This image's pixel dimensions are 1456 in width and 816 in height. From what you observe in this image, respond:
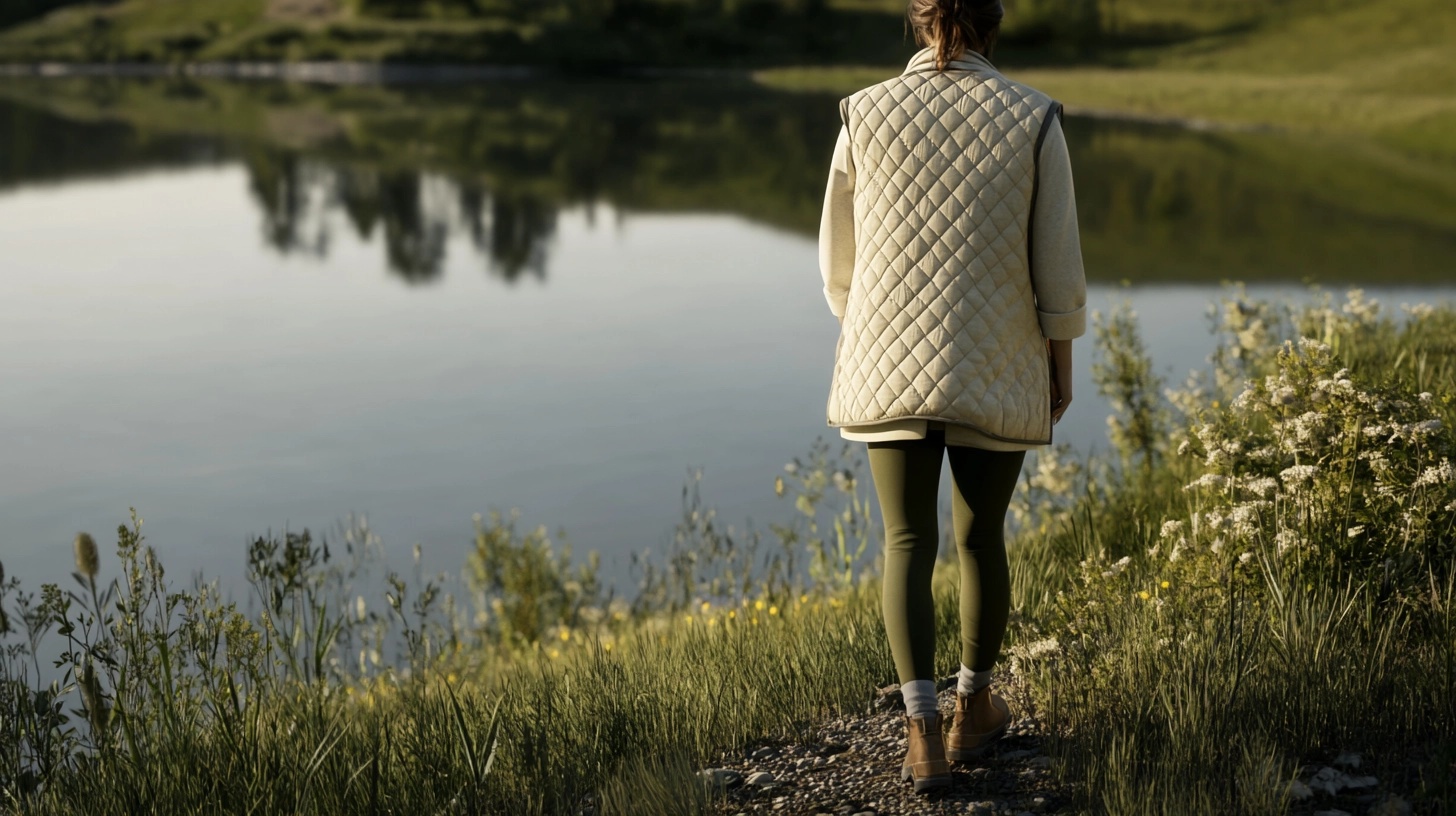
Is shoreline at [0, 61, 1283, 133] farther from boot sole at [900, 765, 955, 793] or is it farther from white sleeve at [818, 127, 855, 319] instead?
boot sole at [900, 765, 955, 793]

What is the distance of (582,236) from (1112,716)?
909 inches

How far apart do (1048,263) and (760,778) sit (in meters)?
1.53

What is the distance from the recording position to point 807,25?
9181cm

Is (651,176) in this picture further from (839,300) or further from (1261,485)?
(839,300)

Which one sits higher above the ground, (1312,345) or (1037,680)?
(1312,345)

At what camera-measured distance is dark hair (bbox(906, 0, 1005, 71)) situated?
362cm

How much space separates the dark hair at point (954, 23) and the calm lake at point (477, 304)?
18.1ft

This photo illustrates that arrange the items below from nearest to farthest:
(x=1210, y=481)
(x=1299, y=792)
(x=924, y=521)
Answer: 1. (x=1299, y=792)
2. (x=924, y=521)
3. (x=1210, y=481)

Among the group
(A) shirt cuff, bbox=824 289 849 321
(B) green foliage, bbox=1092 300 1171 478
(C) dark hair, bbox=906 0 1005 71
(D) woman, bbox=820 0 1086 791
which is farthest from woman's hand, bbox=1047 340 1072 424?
(B) green foliage, bbox=1092 300 1171 478

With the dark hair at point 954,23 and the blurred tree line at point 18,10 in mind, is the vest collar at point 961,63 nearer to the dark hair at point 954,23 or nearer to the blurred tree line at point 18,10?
the dark hair at point 954,23

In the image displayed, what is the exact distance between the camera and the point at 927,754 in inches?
145

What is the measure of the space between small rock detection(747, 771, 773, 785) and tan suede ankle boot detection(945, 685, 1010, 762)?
0.47 meters

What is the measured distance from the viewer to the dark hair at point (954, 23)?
3.62 metres

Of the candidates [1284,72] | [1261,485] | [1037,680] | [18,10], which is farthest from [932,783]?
[18,10]
